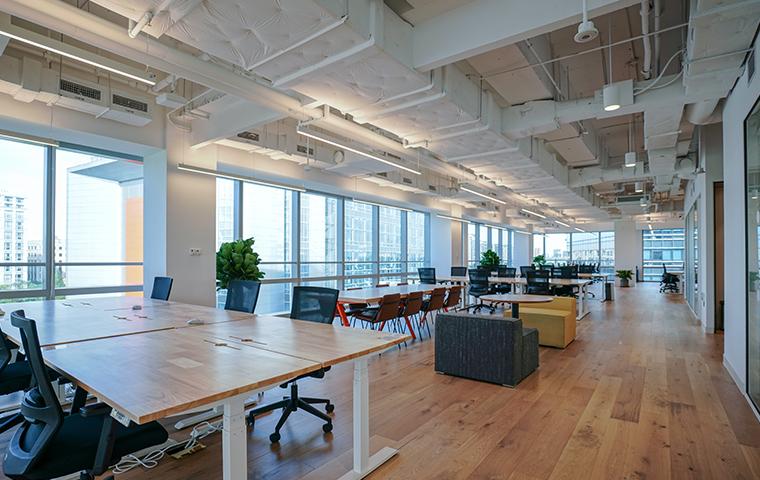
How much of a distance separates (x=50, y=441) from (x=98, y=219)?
218 inches

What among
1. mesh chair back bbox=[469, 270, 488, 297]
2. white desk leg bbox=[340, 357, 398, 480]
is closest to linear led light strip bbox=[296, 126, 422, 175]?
white desk leg bbox=[340, 357, 398, 480]

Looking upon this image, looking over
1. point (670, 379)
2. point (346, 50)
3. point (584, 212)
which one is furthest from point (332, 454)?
point (584, 212)

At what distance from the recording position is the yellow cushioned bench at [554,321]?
18.6 ft

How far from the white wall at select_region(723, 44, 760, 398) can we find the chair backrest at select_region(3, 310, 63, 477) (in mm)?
4985

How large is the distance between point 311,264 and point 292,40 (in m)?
6.83

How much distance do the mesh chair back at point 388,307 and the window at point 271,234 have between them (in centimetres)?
383

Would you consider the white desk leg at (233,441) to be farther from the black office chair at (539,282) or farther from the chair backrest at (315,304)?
the black office chair at (539,282)

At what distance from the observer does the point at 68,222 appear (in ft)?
18.9

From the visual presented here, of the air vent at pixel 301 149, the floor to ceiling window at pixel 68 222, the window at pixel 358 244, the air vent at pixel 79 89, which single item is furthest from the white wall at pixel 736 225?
the floor to ceiling window at pixel 68 222

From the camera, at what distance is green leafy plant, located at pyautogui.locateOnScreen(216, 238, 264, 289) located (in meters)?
6.56

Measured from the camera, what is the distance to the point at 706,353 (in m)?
5.31

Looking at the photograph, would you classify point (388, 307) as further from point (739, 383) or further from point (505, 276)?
point (505, 276)

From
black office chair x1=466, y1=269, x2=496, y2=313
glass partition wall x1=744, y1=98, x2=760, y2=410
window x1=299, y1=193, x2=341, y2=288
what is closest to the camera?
glass partition wall x1=744, y1=98, x2=760, y2=410

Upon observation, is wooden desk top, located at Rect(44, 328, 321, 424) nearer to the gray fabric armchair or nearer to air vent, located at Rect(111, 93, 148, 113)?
the gray fabric armchair
